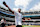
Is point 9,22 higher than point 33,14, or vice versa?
point 33,14

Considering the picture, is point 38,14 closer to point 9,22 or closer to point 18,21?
point 9,22

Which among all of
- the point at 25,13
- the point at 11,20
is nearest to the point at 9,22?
the point at 11,20

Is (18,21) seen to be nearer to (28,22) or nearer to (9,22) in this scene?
(28,22)

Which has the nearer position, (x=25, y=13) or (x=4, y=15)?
(x=25, y=13)

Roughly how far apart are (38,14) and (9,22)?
3293 millimetres

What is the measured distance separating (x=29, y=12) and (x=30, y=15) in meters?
Answer: 0.36

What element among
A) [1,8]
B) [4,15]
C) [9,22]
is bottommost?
[9,22]

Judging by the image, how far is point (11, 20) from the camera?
11.2m

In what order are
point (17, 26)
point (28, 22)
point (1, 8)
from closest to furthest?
point (17, 26) < point (28, 22) < point (1, 8)

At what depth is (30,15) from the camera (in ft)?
33.6

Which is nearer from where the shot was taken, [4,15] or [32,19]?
[32,19]

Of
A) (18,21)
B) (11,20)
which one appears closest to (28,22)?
(11,20)

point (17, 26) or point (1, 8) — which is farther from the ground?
point (1, 8)

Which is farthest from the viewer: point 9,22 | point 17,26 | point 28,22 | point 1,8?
point 1,8
